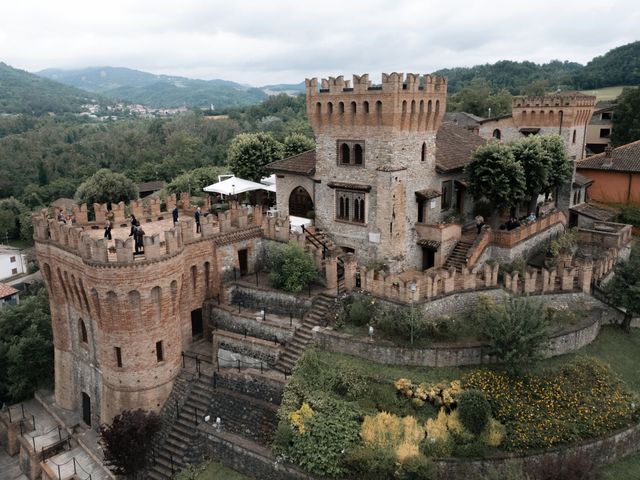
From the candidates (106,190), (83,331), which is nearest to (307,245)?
(83,331)

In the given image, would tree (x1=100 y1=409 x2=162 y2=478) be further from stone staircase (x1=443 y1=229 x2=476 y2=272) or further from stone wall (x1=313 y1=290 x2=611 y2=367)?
stone staircase (x1=443 y1=229 x2=476 y2=272)

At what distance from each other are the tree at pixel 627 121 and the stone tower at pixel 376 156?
33051 millimetres

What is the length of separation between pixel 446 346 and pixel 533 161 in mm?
13701

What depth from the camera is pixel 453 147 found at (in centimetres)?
3372

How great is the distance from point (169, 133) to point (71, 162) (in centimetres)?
3418

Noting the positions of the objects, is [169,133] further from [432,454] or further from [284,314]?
[432,454]

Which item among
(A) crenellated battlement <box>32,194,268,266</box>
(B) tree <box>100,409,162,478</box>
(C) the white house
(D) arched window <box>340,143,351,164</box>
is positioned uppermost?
(D) arched window <box>340,143,351,164</box>

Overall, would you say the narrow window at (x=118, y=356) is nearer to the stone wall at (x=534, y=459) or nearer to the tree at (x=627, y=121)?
the stone wall at (x=534, y=459)

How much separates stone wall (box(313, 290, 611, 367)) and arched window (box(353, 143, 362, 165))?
907cm

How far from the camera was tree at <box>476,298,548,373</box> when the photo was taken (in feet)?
67.7

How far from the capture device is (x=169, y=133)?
136750mm

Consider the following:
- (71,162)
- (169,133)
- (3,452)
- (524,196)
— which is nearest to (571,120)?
(524,196)

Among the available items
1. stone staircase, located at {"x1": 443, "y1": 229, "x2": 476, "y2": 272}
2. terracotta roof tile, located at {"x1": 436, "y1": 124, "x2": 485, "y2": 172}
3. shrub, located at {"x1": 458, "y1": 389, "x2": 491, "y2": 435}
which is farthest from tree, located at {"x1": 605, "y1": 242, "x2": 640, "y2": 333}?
shrub, located at {"x1": 458, "y1": 389, "x2": 491, "y2": 435}

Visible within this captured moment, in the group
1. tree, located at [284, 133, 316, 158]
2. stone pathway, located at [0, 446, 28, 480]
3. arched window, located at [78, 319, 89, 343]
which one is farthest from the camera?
tree, located at [284, 133, 316, 158]
